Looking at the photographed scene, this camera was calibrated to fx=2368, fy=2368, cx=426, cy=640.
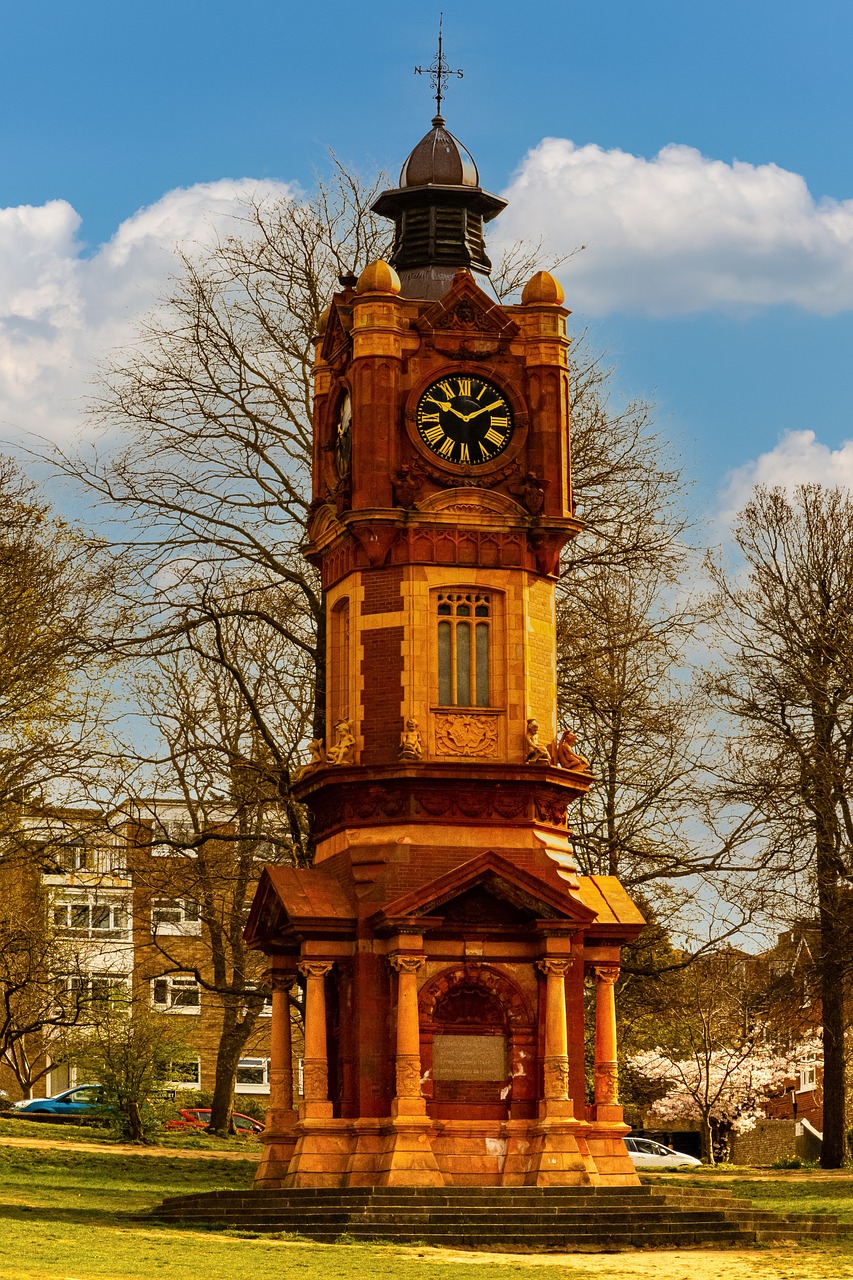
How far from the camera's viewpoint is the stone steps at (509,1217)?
32844 mm

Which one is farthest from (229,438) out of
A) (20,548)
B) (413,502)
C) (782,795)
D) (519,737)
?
(782,795)

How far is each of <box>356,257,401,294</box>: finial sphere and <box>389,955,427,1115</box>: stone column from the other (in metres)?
11.4

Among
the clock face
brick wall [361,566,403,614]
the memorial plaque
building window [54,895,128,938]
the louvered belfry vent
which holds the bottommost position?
the memorial plaque

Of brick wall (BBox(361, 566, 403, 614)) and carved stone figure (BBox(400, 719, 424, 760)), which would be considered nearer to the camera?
carved stone figure (BBox(400, 719, 424, 760))

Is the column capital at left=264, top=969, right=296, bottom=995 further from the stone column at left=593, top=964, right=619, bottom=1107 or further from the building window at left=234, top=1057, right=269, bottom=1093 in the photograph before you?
the building window at left=234, top=1057, right=269, bottom=1093

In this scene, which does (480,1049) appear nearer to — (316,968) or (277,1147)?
(316,968)

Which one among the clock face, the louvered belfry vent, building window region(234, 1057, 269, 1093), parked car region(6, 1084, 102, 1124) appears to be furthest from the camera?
building window region(234, 1057, 269, 1093)

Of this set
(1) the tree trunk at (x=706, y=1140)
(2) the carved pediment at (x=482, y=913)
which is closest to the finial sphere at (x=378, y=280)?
(2) the carved pediment at (x=482, y=913)

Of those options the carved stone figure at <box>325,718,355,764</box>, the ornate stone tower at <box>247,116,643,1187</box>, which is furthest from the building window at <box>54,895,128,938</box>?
the ornate stone tower at <box>247,116,643,1187</box>

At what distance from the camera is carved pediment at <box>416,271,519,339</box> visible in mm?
40438

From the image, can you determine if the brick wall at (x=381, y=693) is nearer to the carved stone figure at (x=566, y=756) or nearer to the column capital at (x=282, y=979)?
the carved stone figure at (x=566, y=756)

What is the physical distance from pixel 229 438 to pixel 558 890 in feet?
43.0

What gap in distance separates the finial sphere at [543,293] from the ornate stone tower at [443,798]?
0.42 feet

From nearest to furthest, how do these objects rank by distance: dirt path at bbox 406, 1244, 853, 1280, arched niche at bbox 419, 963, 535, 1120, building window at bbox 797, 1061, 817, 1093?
dirt path at bbox 406, 1244, 853, 1280, arched niche at bbox 419, 963, 535, 1120, building window at bbox 797, 1061, 817, 1093
